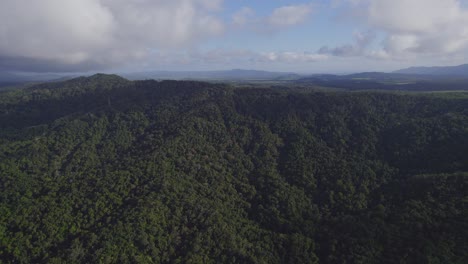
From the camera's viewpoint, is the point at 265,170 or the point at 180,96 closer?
the point at 265,170

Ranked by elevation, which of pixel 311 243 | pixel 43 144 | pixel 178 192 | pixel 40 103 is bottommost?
pixel 311 243

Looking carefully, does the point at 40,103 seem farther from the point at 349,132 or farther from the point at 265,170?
the point at 349,132

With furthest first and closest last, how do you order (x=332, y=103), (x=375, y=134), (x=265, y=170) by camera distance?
(x=332, y=103)
(x=375, y=134)
(x=265, y=170)

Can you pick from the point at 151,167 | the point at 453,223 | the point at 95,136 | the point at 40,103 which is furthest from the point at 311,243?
the point at 40,103

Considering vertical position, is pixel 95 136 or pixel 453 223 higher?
pixel 95 136

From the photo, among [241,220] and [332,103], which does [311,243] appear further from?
[332,103]

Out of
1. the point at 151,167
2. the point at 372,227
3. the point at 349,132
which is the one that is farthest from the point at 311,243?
the point at 349,132

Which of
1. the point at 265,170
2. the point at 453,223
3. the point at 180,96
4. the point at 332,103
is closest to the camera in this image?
the point at 453,223
